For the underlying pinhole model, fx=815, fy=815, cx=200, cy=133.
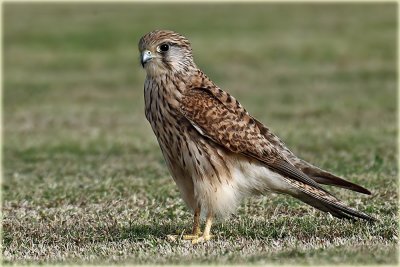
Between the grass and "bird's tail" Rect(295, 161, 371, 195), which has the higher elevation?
"bird's tail" Rect(295, 161, 371, 195)

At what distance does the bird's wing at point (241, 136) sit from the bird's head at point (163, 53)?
32cm

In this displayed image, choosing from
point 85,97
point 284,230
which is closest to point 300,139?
point 284,230

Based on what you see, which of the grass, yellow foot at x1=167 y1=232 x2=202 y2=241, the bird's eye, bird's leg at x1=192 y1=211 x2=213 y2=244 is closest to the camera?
the grass

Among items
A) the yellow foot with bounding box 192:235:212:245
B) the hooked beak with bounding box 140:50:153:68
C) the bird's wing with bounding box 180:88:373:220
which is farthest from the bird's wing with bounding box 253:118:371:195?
the hooked beak with bounding box 140:50:153:68

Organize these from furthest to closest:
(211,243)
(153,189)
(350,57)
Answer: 1. (350,57)
2. (153,189)
3. (211,243)

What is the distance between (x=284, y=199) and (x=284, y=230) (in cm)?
151

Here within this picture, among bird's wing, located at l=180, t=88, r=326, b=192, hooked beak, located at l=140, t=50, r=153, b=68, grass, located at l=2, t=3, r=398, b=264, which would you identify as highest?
hooked beak, located at l=140, t=50, r=153, b=68

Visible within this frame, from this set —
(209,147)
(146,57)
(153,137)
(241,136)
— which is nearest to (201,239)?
(209,147)

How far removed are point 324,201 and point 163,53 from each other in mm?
2036

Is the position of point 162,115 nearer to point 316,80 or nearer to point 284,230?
point 284,230

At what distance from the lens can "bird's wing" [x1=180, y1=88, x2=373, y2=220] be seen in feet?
24.2

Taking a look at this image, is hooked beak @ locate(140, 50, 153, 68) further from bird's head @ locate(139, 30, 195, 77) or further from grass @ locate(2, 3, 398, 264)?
grass @ locate(2, 3, 398, 264)

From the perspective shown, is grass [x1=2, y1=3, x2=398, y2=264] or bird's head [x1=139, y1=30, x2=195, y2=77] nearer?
grass [x1=2, y1=3, x2=398, y2=264]

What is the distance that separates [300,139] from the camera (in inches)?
559
